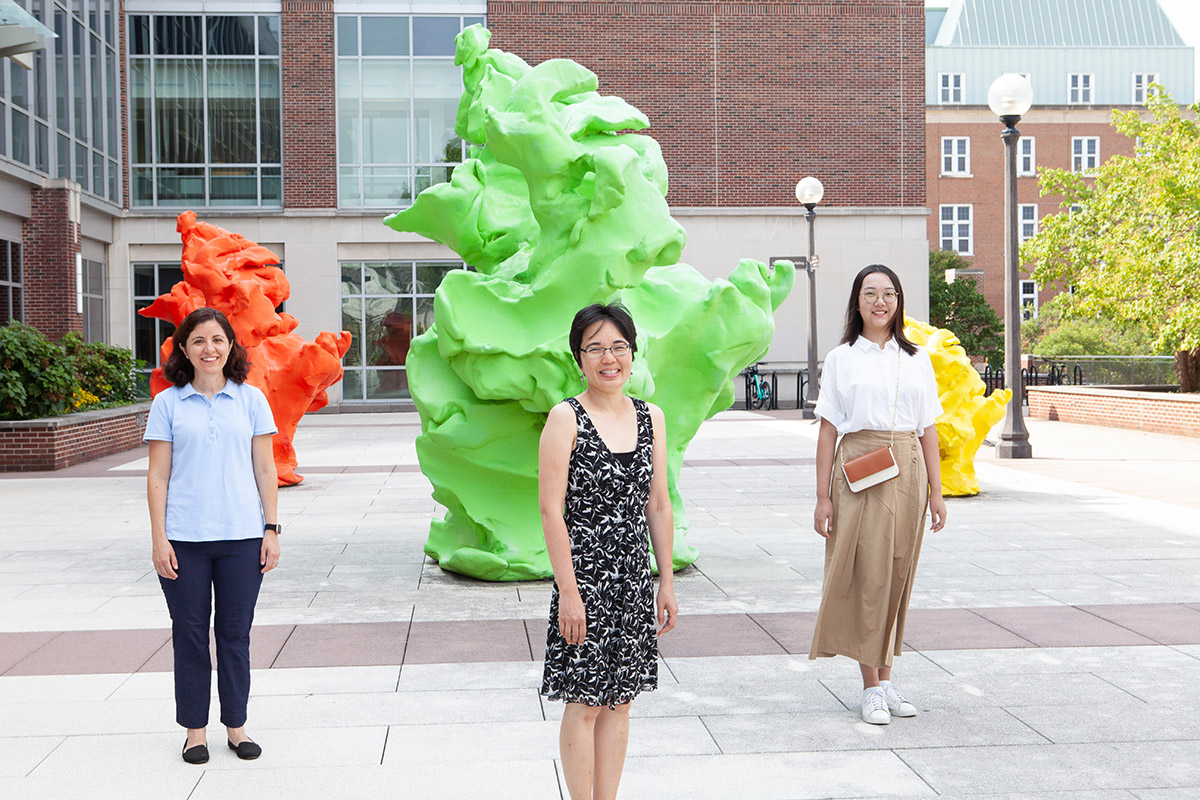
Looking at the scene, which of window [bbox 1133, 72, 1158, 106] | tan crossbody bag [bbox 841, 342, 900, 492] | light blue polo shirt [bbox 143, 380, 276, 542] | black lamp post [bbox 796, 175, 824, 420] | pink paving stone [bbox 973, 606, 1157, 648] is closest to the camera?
light blue polo shirt [bbox 143, 380, 276, 542]

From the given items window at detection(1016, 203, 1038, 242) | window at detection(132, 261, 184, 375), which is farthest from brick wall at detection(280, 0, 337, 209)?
window at detection(1016, 203, 1038, 242)

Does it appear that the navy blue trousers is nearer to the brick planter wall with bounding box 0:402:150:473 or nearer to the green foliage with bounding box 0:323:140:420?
the brick planter wall with bounding box 0:402:150:473

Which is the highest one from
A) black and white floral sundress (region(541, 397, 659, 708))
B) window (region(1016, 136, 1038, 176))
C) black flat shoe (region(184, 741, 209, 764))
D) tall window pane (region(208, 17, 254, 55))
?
window (region(1016, 136, 1038, 176))

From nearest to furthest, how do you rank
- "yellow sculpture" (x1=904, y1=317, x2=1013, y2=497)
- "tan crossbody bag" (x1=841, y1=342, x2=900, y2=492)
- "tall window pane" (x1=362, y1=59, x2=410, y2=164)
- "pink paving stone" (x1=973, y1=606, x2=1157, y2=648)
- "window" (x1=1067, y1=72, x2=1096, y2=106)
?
"tan crossbody bag" (x1=841, y1=342, x2=900, y2=492) < "pink paving stone" (x1=973, y1=606, x2=1157, y2=648) < "yellow sculpture" (x1=904, y1=317, x2=1013, y2=497) < "tall window pane" (x1=362, y1=59, x2=410, y2=164) < "window" (x1=1067, y1=72, x2=1096, y2=106)

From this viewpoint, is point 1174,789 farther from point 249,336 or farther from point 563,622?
point 249,336

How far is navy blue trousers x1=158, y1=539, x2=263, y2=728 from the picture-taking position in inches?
181

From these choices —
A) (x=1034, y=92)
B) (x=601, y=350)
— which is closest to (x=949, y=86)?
(x=1034, y=92)

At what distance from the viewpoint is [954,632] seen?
6.62 m

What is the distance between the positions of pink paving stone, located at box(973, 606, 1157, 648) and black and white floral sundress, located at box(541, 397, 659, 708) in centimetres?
340

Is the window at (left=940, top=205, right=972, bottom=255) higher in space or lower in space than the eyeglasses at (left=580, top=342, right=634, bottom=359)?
higher

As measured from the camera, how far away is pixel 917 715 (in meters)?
5.12

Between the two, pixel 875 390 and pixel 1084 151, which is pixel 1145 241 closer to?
pixel 875 390

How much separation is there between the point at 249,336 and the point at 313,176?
16760mm

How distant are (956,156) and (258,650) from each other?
51.5 m
